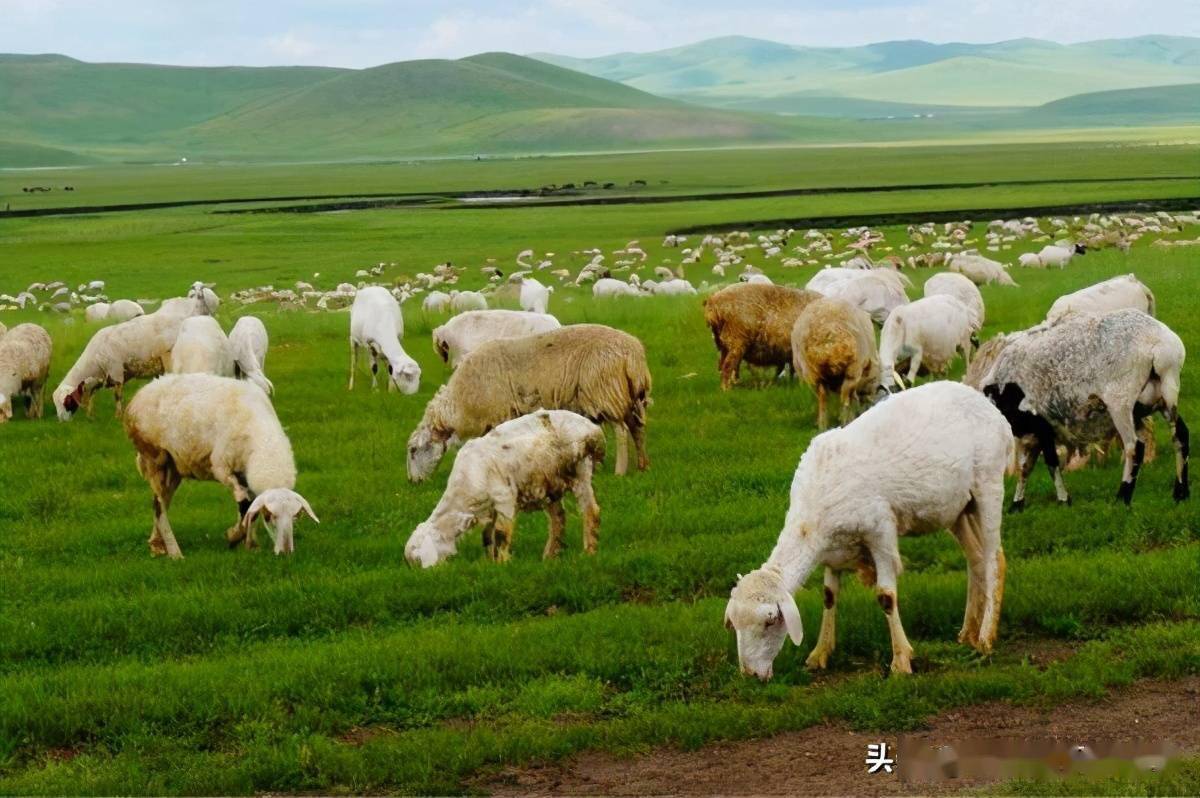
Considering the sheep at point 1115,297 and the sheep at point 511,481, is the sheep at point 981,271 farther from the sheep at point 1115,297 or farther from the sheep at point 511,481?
the sheep at point 511,481

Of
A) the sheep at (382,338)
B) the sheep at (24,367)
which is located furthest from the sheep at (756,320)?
the sheep at (24,367)

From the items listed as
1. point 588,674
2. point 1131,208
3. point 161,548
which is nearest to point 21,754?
point 588,674

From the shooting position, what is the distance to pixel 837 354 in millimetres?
16062

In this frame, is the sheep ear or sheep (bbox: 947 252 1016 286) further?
sheep (bbox: 947 252 1016 286)

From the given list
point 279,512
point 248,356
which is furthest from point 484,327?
point 279,512

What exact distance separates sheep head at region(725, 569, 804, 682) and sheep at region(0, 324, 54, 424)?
1426 centimetres

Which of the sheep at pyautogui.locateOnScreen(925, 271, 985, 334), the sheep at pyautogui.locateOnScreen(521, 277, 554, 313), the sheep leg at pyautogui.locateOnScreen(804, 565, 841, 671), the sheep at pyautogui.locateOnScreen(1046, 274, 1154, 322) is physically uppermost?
the sheep at pyautogui.locateOnScreen(1046, 274, 1154, 322)

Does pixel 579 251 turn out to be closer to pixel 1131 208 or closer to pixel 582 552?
pixel 1131 208

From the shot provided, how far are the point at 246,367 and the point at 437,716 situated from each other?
38.3 feet

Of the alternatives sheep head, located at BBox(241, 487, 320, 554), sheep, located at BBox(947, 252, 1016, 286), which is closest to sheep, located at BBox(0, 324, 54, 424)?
sheep head, located at BBox(241, 487, 320, 554)

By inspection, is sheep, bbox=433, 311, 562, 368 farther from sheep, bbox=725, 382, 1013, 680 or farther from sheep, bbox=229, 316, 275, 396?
sheep, bbox=725, 382, 1013, 680

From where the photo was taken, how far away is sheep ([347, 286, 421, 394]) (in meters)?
20.1

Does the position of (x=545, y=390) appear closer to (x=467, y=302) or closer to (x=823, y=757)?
(x=823, y=757)

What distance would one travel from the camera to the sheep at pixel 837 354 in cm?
1611
